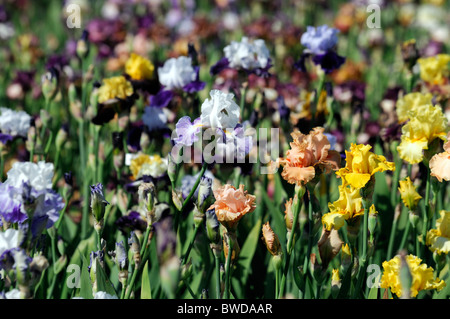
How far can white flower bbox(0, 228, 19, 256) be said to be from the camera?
1.21m

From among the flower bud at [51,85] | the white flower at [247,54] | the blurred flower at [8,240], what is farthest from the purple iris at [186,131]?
the flower bud at [51,85]

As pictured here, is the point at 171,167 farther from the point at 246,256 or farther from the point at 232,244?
the point at 246,256

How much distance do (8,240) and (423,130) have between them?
3.78ft

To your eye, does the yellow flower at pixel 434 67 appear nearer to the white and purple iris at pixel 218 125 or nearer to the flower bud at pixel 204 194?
the white and purple iris at pixel 218 125

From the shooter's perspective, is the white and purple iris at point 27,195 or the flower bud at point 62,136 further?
the flower bud at point 62,136

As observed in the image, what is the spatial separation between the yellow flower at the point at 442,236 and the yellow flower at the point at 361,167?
0.86ft

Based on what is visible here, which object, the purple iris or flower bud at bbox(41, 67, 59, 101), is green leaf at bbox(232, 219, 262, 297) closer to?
the purple iris

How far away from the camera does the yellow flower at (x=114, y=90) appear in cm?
208

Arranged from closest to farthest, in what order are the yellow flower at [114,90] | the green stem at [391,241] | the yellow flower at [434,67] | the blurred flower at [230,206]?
1. the blurred flower at [230,206]
2. the green stem at [391,241]
3. the yellow flower at [114,90]
4. the yellow flower at [434,67]

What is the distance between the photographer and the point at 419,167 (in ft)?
6.03

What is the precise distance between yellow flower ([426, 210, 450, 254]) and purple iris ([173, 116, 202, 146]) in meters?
0.73

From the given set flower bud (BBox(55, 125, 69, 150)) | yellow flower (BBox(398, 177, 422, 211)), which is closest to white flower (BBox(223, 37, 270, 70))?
flower bud (BBox(55, 125, 69, 150))

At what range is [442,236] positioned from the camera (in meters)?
1.51
